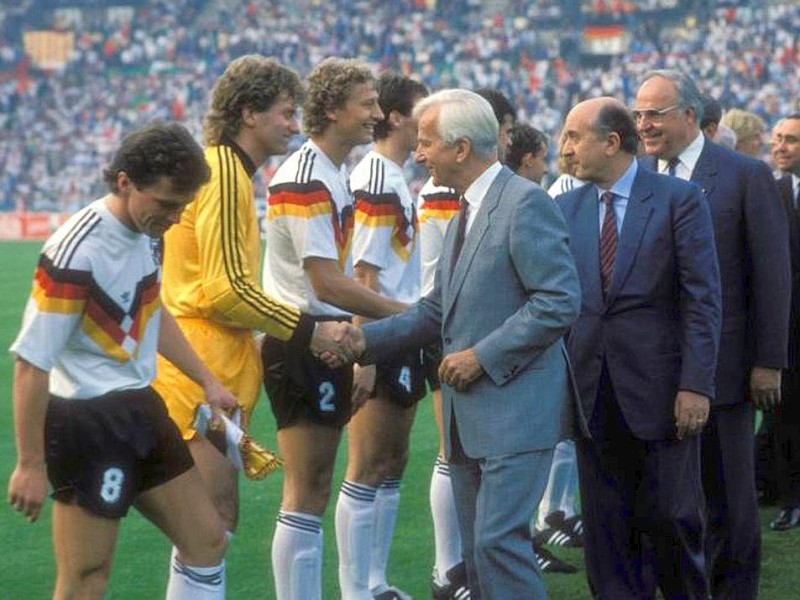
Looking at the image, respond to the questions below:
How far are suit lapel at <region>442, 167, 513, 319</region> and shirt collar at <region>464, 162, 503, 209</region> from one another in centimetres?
1

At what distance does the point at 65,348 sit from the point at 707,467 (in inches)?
99.6

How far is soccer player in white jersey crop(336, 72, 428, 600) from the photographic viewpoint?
20.2ft

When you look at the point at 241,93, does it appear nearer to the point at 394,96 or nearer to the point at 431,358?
the point at 394,96

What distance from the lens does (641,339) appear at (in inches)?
207

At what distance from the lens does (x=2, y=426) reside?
→ 419 inches

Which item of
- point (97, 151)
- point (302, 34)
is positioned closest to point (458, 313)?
point (97, 151)

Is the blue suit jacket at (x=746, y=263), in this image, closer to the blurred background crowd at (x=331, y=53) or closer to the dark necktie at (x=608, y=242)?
the dark necktie at (x=608, y=242)

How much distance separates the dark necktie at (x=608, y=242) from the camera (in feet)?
17.4

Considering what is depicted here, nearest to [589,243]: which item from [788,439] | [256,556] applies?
[256,556]

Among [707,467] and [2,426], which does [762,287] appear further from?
[2,426]

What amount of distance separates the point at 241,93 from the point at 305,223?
49 centimetres

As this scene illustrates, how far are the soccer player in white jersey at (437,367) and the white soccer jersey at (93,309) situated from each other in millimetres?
2117

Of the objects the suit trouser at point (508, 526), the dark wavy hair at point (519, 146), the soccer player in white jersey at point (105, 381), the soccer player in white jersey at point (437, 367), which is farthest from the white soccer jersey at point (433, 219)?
the soccer player in white jersey at point (105, 381)

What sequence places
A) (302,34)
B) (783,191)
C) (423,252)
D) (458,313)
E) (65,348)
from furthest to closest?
(302,34) → (783,191) → (423,252) → (458,313) → (65,348)
